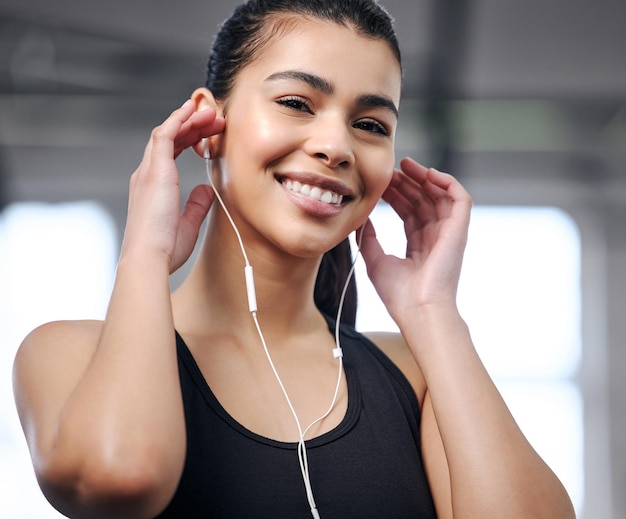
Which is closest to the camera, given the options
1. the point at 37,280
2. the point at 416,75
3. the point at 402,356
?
the point at 402,356

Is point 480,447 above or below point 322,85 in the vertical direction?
below

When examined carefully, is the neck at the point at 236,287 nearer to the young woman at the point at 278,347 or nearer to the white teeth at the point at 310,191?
the young woman at the point at 278,347

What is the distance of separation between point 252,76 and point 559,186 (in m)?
4.31

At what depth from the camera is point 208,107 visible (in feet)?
5.06

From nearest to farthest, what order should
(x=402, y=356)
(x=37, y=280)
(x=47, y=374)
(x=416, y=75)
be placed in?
(x=47, y=374), (x=402, y=356), (x=416, y=75), (x=37, y=280)

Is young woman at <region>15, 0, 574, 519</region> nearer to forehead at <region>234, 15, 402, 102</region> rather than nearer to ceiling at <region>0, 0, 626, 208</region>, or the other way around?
forehead at <region>234, 15, 402, 102</region>

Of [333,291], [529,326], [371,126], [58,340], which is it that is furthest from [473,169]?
[58,340]

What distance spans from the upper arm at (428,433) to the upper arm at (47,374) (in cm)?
56

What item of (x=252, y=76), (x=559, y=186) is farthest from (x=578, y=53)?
(x=252, y=76)

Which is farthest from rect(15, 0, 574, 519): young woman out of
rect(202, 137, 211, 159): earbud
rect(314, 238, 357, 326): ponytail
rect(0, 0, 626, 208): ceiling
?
rect(0, 0, 626, 208): ceiling

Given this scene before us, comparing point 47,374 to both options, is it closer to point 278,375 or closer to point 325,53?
point 278,375

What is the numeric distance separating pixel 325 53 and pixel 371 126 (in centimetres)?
15

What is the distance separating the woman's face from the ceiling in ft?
8.31

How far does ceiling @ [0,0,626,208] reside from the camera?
398 centimetres
